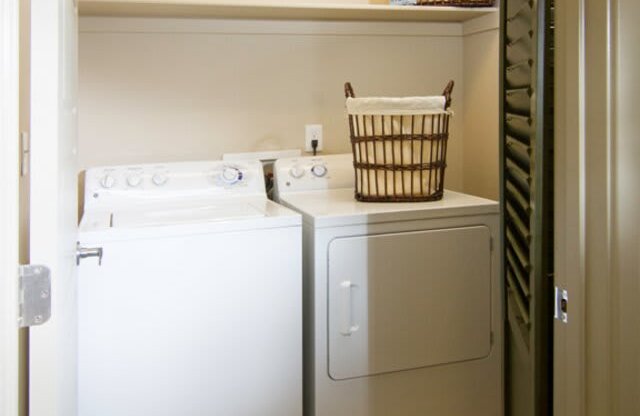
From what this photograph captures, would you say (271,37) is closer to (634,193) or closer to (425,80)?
(425,80)

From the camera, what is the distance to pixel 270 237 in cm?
187

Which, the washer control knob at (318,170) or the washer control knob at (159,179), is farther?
the washer control knob at (318,170)

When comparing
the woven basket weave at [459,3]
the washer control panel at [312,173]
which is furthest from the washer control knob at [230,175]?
the woven basket weave at [459,3]

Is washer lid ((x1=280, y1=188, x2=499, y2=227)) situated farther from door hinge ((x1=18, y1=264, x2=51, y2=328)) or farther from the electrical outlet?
door hinge ((x1=18, y1=264, x2=51, y2=328))

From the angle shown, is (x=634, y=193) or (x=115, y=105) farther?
(x=115, y=105)

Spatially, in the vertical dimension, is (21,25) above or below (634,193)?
above

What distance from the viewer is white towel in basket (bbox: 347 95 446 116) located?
2.08 meters

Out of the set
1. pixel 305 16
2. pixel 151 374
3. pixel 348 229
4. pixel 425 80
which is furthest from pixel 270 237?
pixel 425 80

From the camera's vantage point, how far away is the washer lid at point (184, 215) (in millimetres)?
1828

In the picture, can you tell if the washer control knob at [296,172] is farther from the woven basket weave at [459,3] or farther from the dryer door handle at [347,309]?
the woven basket weave at [459,3]

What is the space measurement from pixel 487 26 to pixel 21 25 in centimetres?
208

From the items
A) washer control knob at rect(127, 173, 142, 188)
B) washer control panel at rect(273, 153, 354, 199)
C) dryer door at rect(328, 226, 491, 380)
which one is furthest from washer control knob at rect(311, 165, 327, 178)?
washer control knob at rect(127, 173, 142, 188)

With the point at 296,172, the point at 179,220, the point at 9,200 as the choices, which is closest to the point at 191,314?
the point at 179,220

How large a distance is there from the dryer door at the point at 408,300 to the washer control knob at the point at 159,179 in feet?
2.35
